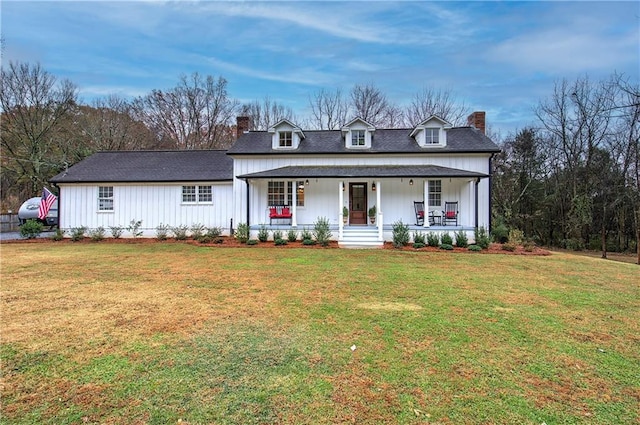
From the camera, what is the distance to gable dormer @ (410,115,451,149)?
16.1 m

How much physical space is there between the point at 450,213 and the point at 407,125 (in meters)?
17.6

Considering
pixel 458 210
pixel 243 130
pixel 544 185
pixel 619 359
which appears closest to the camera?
pixel 619 359

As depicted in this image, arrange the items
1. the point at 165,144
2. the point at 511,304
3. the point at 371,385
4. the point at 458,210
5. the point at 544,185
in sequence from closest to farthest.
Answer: the point at 371,385, the point at 511,304, the point at 458,210, the point at 544,185, the point at 165,144

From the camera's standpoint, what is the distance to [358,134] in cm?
1677

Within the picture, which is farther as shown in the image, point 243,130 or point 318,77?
point 318,77

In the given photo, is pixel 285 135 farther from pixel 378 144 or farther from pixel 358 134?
pixel 378 144

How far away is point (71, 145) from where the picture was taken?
93.0 ft

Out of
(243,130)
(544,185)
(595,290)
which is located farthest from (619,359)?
(544,185)

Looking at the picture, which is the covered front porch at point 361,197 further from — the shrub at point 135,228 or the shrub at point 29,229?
the shrub at point 29,229

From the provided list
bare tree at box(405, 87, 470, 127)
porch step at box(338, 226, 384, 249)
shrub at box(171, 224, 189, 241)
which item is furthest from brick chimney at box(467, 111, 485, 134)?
shrub at box(171, 224, 189, 241)

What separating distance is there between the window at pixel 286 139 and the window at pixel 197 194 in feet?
14.9

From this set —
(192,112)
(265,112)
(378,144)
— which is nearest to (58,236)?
(378,144)

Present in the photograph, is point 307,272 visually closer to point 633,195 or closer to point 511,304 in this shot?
point 511,304

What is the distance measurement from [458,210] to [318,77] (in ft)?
63.8
